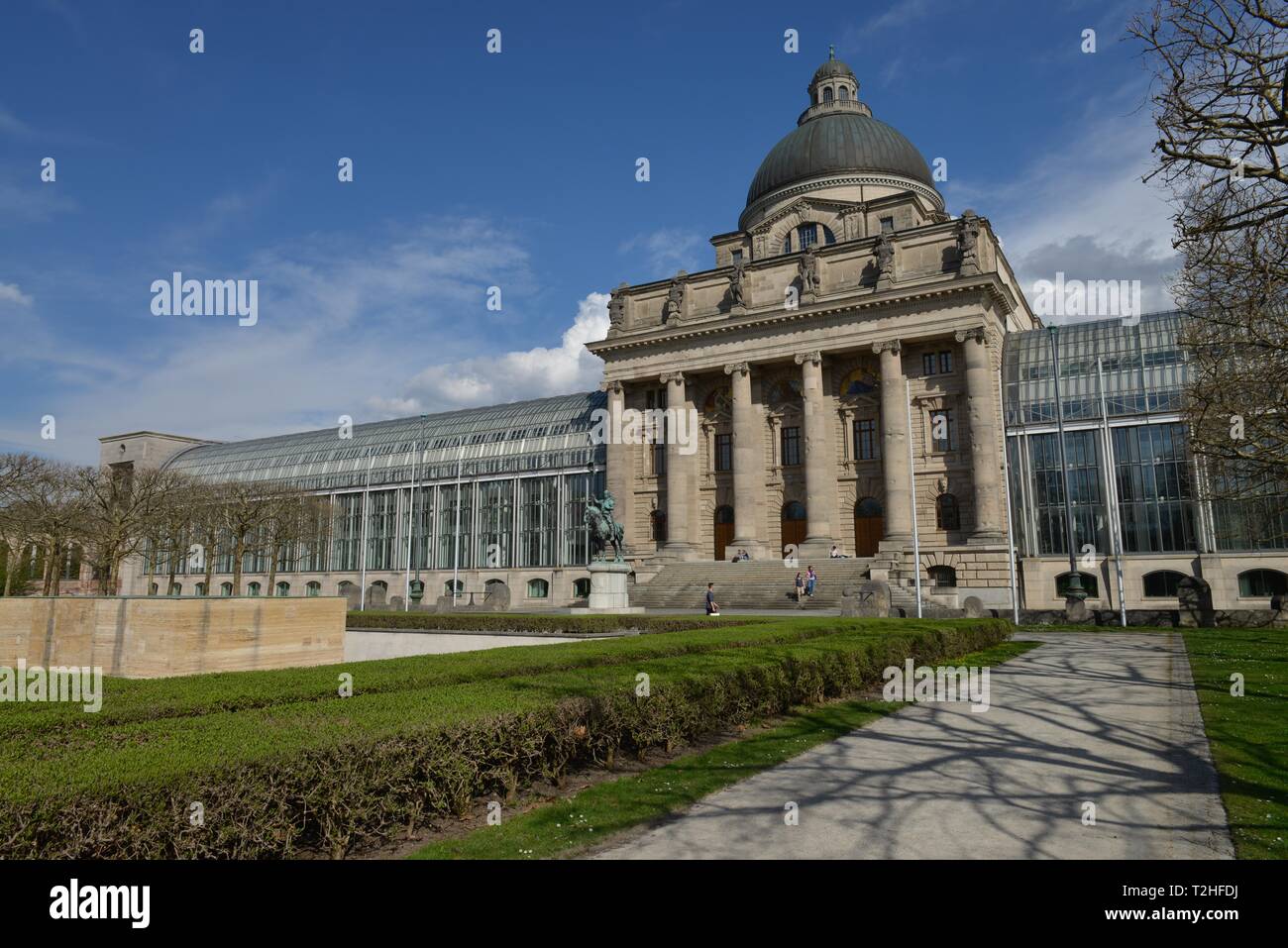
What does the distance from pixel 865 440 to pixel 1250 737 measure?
131 feet

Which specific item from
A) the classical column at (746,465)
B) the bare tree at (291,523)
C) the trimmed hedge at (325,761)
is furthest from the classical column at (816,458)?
the bare tree at (291,523)

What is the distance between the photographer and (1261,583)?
135 ft

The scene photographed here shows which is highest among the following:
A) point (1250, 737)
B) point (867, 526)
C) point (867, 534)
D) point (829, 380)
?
point (829, 380)

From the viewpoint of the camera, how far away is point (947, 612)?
35281mm

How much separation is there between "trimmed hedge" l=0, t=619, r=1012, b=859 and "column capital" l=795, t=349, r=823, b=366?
39515 millimetres

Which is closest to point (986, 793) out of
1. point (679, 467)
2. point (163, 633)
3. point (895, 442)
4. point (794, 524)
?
point (163, 633)

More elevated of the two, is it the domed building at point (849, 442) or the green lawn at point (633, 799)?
the domed building at point (849, 442)

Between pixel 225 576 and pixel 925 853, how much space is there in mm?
81924

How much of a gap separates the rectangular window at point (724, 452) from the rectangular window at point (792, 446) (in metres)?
3.61

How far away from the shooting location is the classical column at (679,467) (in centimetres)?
5234

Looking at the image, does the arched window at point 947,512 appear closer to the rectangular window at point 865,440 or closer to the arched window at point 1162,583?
the rectangular window at point 865,440

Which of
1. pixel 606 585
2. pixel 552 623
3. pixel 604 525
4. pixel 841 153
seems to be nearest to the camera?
pixel 552 623

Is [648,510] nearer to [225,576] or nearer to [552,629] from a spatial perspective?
[552,629]

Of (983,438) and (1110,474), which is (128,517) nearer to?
(983,438)
